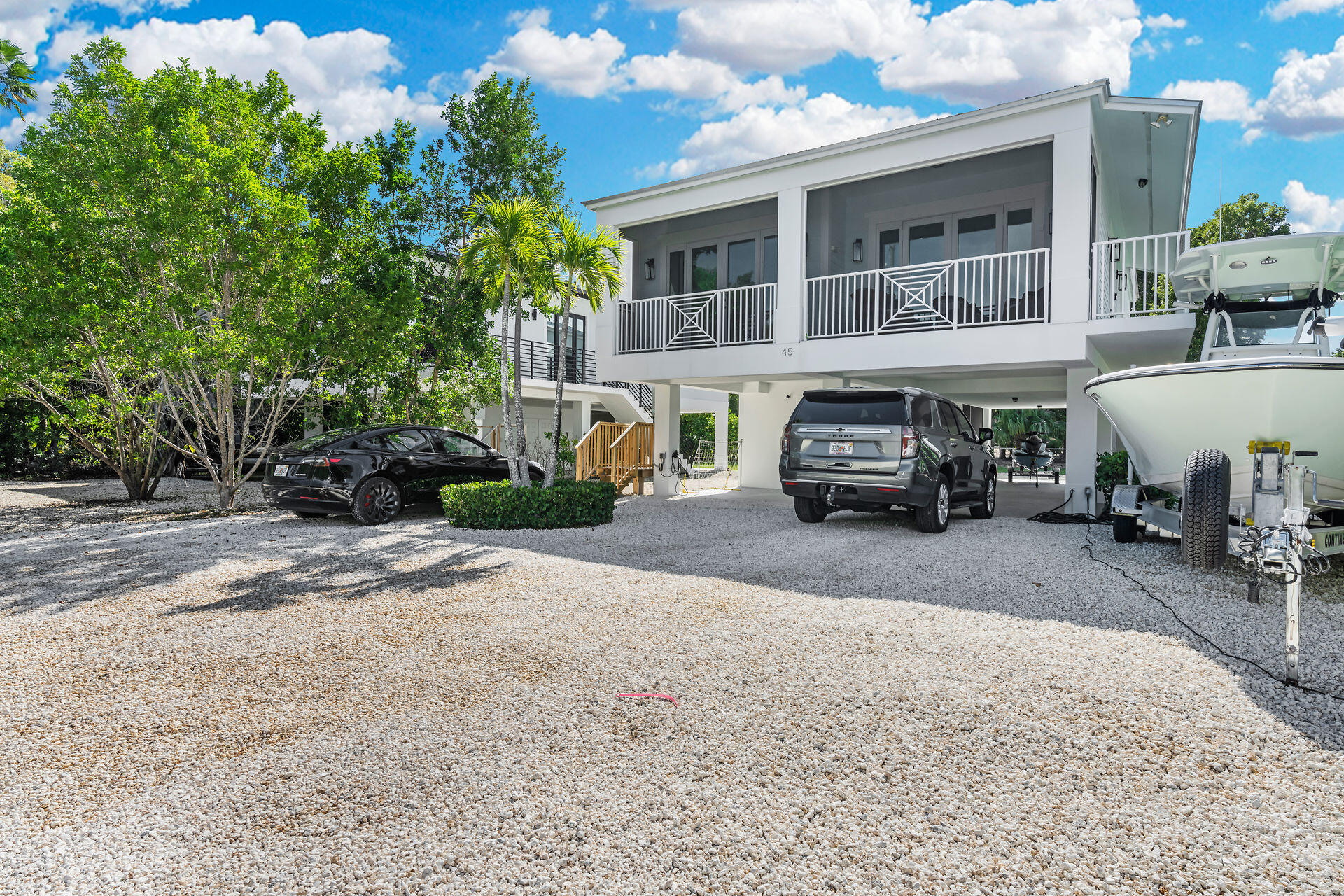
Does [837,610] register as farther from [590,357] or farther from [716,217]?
[590,357]

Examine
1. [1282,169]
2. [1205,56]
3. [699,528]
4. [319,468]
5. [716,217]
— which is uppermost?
[1282,169]

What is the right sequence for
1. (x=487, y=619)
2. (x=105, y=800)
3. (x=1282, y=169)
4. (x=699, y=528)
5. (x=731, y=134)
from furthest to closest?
(x=731, y=134), (x=1282, y=169), (x=699, y=528), (x=487, y=619), (x=105, y=800)

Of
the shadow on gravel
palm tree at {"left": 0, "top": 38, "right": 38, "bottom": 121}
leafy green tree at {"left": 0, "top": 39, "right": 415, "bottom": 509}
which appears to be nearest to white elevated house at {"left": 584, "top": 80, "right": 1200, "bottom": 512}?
leafy green tree at {"left": 0, "top": 39, "right": 415, "bottom": 509}

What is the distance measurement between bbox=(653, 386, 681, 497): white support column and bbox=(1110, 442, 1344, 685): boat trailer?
934 cm

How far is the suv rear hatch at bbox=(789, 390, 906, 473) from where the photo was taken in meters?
8.91

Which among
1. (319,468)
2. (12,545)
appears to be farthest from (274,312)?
(12,545)

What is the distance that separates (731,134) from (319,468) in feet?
88.4

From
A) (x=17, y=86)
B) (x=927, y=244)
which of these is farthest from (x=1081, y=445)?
(x=17, y=86)

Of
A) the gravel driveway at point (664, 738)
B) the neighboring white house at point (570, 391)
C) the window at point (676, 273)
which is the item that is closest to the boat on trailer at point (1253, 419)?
the gravel driveway at point (664, 738)

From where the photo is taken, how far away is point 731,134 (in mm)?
32406

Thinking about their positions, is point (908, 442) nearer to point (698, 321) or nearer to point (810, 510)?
point (810, 510)

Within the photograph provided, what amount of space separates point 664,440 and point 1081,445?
25.1 ft

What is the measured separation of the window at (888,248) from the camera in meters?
13.8

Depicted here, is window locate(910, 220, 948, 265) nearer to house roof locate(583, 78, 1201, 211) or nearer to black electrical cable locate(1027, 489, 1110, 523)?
house roof locate(583, 78, 1201, 211)
